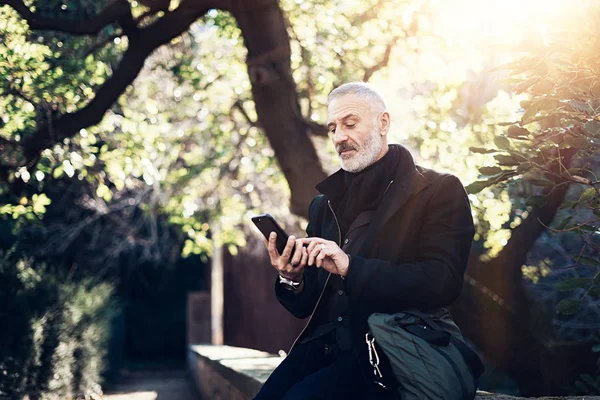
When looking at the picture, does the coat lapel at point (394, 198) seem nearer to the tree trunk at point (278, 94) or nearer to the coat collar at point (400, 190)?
the coat collar at point (400, 190)

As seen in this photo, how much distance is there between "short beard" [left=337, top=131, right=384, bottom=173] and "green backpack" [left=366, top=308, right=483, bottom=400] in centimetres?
76

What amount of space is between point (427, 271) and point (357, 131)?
77 cm

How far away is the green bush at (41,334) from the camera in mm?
8422

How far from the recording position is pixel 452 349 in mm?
3016

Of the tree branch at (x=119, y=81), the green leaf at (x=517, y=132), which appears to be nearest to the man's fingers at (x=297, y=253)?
the green leaf at (x=517, y=132)

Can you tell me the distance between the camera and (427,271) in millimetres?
3100

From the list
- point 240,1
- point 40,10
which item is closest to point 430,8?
point 240,1

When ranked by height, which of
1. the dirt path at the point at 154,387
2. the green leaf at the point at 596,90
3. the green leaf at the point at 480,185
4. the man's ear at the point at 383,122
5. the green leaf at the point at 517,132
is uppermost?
the green leaf at the point at 596,90

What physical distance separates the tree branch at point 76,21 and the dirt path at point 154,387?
7.52 meters

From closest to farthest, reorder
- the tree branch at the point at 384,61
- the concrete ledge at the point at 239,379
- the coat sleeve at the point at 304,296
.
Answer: the coat sleeve at the point at 304,296, the concrete ledge at the point at 239,379, the tree branch at the point at 384,61

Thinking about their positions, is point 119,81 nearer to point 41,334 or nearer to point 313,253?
point 41,334

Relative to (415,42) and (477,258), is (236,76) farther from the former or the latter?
(477,258)

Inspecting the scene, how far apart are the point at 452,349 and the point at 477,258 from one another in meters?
4.62

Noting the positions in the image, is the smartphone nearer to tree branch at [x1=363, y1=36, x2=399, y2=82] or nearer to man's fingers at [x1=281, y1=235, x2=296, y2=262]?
man's fingers at [x1=281, y1=235, x2=296, y2=262]
